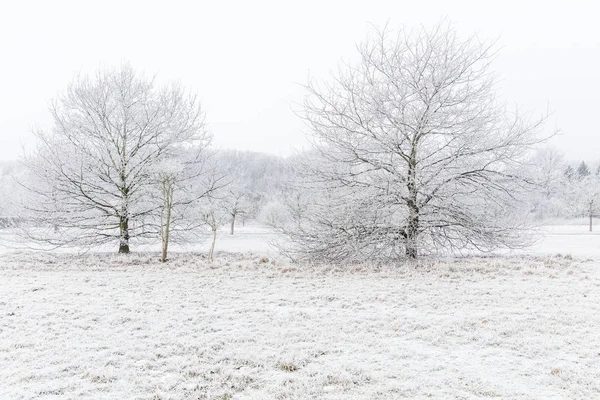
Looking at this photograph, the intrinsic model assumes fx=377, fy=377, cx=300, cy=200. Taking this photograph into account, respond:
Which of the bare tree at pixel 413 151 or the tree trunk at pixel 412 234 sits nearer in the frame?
the bare tree at pixel 413 151

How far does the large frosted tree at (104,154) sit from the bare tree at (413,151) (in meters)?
6.20

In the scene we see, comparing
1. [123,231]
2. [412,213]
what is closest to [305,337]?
[412,213]

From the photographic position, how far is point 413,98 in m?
10.7

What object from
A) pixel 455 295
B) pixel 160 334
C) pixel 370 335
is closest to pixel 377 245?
pixel 455 295

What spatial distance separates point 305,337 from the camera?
4.73 m

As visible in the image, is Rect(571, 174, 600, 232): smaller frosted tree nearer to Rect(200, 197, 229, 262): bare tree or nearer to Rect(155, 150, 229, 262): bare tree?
Rect(200, 197, 229, 262): bare tree

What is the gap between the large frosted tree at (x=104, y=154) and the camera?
12930 millimetres

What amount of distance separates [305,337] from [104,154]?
456 inches

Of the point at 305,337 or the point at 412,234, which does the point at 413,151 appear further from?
the point at 305,337

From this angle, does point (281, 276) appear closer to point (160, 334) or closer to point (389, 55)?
point (160, 334)

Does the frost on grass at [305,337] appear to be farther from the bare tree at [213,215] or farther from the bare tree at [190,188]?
the bare tree at [190,188]

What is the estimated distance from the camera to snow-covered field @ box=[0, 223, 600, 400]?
345 cm

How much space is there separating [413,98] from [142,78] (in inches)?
394

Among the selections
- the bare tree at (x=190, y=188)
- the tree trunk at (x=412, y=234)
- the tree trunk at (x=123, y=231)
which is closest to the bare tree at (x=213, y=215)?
the bare tree at (x=190, y=188)
